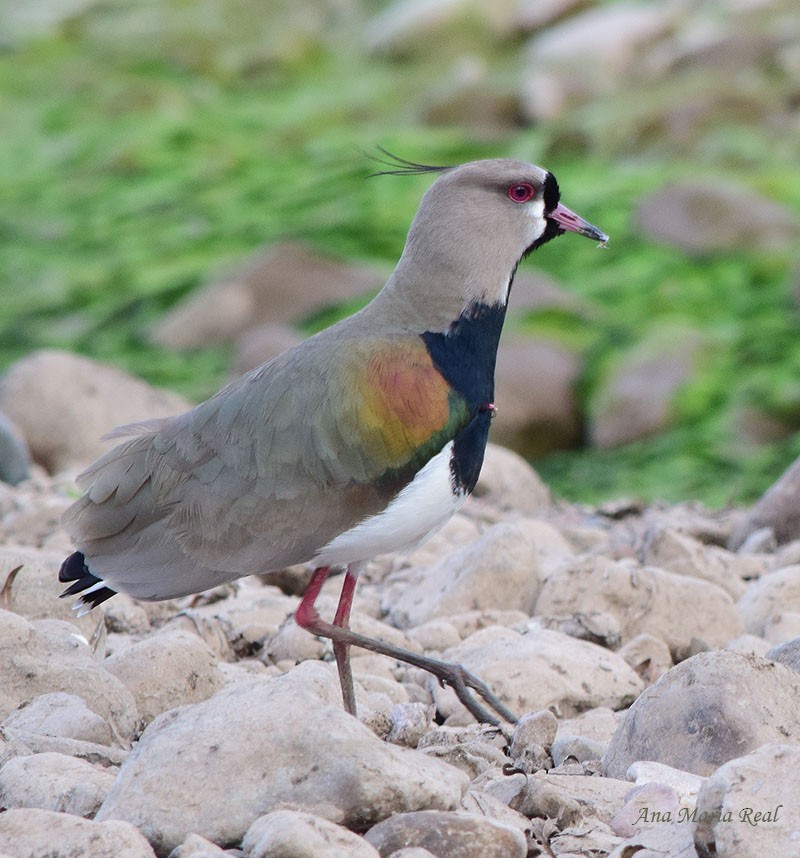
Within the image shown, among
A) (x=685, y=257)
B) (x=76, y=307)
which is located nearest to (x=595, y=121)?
(x=685, y=257)

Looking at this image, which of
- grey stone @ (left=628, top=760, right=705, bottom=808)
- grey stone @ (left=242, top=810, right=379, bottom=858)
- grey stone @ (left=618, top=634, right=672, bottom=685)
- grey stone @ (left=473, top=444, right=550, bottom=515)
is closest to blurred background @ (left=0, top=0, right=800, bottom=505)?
grey stone @ (left=473, top=444, right=550, bottom=515)

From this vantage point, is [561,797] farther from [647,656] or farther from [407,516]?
[647,656]

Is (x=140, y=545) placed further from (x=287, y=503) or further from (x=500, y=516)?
(x=500, y=516)

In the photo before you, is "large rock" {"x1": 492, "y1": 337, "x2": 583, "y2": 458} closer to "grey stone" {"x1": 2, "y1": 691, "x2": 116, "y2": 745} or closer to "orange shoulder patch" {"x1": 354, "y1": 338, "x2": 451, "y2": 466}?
"orange shoulder patch" {"x1": 354, "y1": 338, "x2": 451, "y2": 466}

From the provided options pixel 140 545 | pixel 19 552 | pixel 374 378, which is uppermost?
pixel 374 378

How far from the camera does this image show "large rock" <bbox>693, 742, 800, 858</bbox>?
301 centimetres

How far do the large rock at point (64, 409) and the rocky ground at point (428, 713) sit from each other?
2006 mm

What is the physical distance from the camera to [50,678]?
423cm

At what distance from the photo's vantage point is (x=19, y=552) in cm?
530

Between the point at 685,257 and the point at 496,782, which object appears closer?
the point at 496,782

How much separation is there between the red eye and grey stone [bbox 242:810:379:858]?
227cm

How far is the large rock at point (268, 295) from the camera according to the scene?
1174 centimetres

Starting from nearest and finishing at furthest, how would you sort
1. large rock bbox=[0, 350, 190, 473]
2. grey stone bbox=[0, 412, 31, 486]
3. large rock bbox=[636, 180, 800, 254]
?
1. grey stone bbox=[0, 412, 31, 486]
2. large rock bbox=[0, 350, 190, 473]
3. large rock bbox=[636, 180, 800, 254]

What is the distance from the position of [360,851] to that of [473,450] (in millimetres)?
1651
